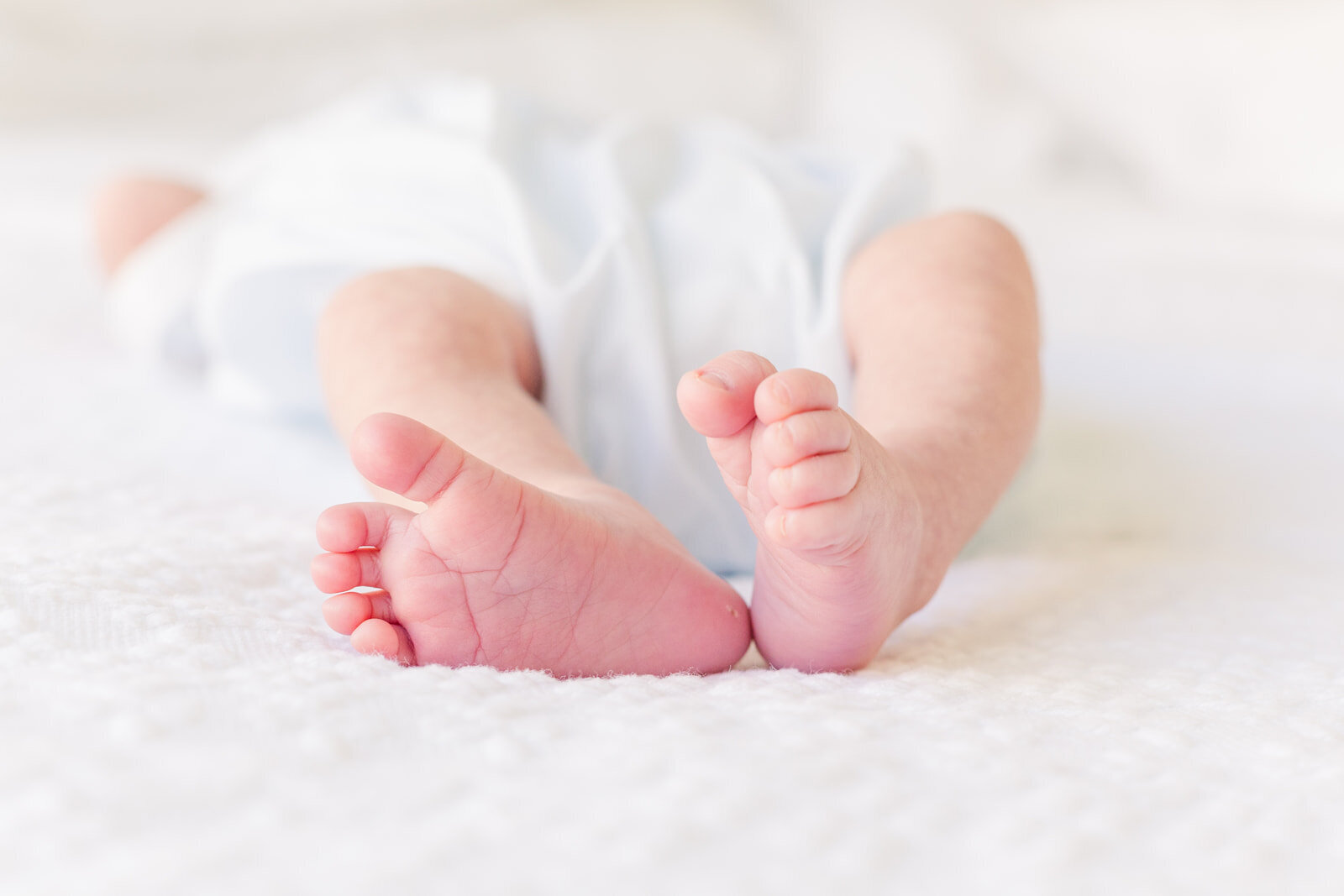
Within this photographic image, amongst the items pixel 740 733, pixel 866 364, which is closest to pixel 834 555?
pixel 740 733

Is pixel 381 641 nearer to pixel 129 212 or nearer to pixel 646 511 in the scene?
pixel 646 511

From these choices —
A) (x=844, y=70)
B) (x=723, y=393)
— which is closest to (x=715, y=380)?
(x=723, y=393)

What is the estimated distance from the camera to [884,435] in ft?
1.61

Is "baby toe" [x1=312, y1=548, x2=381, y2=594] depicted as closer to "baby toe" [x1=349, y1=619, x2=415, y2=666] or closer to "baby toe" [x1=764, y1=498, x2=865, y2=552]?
"baby toe" [x1=349, y1=619, x2=415, y2=666]

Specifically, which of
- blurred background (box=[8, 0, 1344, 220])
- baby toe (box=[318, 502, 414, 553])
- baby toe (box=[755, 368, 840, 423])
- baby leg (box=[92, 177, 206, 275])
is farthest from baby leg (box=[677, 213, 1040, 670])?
blurred background (box=[8, 0, 1344, 220])

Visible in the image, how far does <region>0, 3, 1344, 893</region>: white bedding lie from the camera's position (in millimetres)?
279

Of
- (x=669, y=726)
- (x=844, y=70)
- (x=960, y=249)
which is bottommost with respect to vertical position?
(x=669, y=726)

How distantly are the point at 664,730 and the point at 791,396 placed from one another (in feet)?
0.36

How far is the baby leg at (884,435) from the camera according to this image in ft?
1.25

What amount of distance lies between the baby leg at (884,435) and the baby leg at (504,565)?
0.13ft

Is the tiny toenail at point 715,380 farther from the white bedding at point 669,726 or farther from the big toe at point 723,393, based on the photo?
the white bedding at point 669,726

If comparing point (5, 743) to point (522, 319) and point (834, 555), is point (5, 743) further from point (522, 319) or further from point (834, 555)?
point (522, 319)

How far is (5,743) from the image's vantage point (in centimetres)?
31

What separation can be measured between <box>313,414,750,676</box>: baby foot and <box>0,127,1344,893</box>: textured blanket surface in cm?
2
